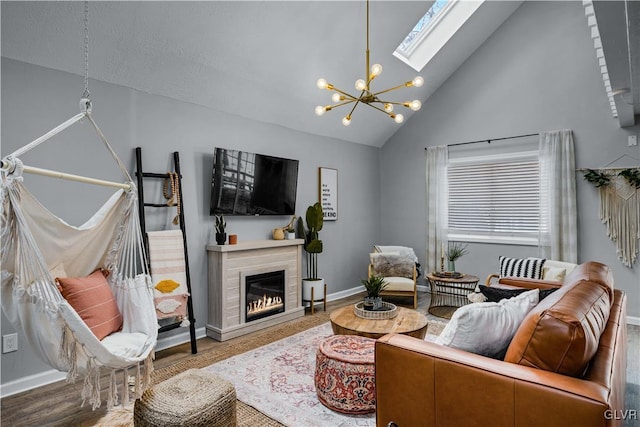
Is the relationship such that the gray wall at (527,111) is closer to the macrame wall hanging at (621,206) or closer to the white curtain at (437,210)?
the macrame wall hanging at (621,206)

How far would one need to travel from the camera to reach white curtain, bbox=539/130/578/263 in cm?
459

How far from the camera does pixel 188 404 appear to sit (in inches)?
71.1

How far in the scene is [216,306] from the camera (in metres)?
3.81

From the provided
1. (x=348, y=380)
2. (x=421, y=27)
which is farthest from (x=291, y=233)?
(x=421, y=27)

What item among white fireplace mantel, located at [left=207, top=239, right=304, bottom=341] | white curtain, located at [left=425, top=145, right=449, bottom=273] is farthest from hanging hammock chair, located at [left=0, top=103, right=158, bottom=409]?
white curtain, located at [left=425, top=145, right=449, bottom=273]

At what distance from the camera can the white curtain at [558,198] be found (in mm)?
4586

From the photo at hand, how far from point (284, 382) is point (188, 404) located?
1083 millimetres

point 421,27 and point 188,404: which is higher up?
point 421,27

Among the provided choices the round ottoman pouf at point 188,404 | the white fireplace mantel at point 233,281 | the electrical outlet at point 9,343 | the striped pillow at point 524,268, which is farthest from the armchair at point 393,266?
the electrical outlet at point 9,343

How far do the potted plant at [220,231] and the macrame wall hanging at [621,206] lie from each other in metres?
4.53

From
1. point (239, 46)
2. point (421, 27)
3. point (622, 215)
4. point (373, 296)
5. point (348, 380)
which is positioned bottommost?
point (348, 380)

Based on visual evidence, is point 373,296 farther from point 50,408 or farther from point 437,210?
point 437,210

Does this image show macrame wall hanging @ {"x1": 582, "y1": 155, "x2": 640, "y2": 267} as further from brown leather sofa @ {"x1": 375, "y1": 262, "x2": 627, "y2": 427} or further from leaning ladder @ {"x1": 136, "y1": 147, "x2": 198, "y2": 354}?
leaning ladder @ {"x1": 136, "y1": 147, "x2": 198, "y2": 354}

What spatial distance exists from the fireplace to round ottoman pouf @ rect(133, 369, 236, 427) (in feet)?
6.42
